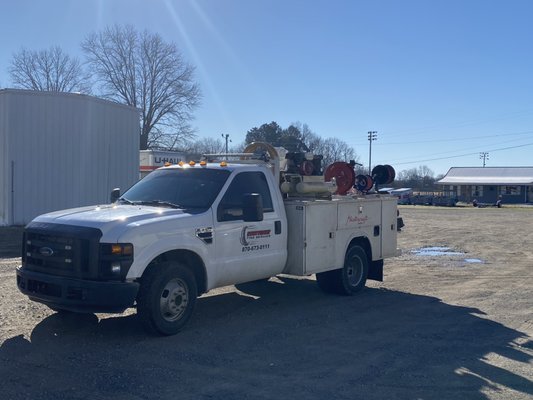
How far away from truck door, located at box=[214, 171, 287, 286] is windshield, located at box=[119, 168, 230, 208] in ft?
0.66

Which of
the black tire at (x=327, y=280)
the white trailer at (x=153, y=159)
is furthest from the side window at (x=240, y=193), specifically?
the white trailer at (x=153, y=159)

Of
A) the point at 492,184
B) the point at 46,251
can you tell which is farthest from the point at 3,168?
the point at 492,184

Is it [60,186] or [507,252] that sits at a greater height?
[60,186]

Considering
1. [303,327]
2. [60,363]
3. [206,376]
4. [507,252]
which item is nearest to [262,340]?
[303,327]

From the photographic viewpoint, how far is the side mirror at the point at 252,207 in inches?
306

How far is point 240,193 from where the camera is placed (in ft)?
26.9

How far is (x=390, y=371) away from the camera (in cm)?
605

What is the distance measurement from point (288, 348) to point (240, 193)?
2.31 m

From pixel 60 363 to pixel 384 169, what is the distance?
7.12 meters

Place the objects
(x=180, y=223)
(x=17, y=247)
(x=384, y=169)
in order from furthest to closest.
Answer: (x=17, y=247) < (x=384, y=169) < (x=180, y=223)

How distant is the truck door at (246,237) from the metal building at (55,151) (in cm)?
1290

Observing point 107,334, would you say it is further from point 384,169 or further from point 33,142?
point 33,142

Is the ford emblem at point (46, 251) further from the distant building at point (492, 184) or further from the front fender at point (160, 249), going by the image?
the distant building at point (492, 184)

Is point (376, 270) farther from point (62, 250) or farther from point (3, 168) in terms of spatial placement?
point (3, 168)
